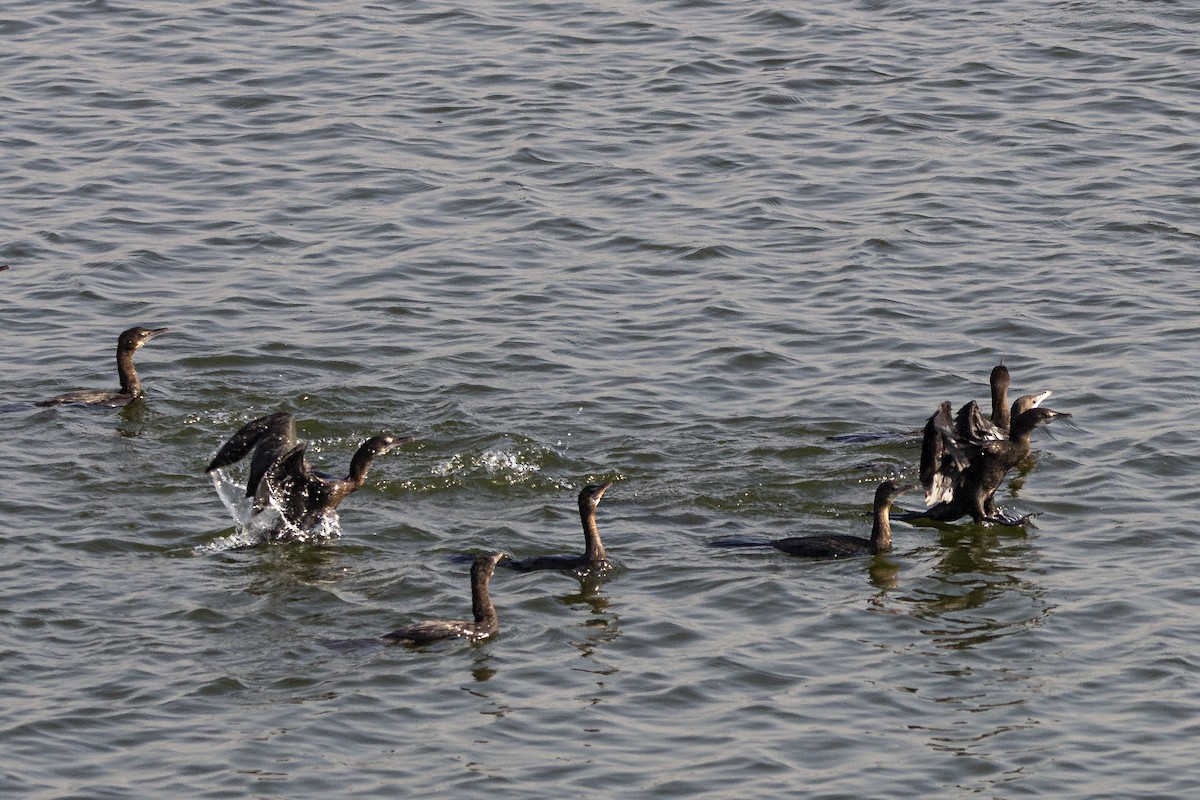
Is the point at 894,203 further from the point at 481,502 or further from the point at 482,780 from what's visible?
the point at 482,780

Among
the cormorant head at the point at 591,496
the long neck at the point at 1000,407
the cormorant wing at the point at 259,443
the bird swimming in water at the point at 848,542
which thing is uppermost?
the cormorant wing at the point at 259,443

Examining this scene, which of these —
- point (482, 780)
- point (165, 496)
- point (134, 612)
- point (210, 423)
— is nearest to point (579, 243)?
point (210, 423)

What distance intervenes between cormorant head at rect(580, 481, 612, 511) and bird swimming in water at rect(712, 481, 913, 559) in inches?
30.5

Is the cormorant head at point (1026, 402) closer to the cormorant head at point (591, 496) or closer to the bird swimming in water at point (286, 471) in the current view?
the cormorant head at point (591, 496)

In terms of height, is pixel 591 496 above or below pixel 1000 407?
above

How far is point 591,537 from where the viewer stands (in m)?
12.2

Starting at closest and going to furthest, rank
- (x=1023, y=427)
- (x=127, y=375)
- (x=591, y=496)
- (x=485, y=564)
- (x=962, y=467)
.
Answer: (x=485, y=564)
(x=591, y=496)
(x=962, y=467)
(x=1023, y=427)
(x=127, y=375)

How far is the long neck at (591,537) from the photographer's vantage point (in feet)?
39.7

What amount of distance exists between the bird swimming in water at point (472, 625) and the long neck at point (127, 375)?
4649 mm

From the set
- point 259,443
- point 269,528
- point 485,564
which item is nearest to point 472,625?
point 485,564

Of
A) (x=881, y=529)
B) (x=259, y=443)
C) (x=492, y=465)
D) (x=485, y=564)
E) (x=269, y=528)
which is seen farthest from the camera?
(x=492, y=465)

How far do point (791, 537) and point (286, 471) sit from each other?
10.3 feet

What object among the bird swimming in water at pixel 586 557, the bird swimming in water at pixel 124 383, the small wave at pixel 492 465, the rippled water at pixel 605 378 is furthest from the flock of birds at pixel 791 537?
the bird swimming in water at pixel 124 383

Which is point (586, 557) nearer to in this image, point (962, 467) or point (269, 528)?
point (269, 528)
